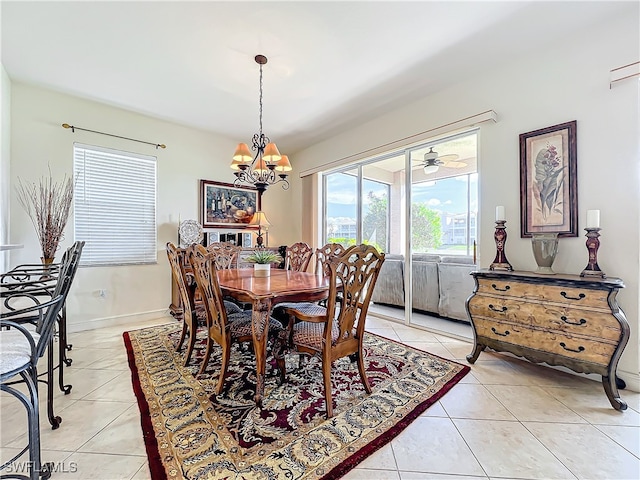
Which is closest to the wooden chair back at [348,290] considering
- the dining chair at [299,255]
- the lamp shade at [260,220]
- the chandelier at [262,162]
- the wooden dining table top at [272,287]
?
the wooden dining table top at [272,287]

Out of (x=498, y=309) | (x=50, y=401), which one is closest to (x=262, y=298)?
(x=50, y=401)

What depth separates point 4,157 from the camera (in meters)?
2.84

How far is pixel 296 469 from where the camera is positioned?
1.30 meters

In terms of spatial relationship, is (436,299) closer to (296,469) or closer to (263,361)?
(263,361)

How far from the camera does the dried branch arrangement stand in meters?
2.88

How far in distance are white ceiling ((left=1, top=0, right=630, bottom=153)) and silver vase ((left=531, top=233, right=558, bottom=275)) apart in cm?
165

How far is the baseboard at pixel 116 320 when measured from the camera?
3320mm

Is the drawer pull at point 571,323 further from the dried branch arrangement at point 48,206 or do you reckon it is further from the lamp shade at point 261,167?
the dried branch arrangement at point 48,206

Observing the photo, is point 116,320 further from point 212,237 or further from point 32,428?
point 32,428

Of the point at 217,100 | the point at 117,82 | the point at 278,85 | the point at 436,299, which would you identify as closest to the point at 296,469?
the point at 436,299

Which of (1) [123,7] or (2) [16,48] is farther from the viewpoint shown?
(2) [16,48]

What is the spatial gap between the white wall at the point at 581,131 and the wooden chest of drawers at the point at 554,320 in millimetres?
367

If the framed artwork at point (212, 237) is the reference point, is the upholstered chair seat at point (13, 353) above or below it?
below

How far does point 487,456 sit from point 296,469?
96 cm
